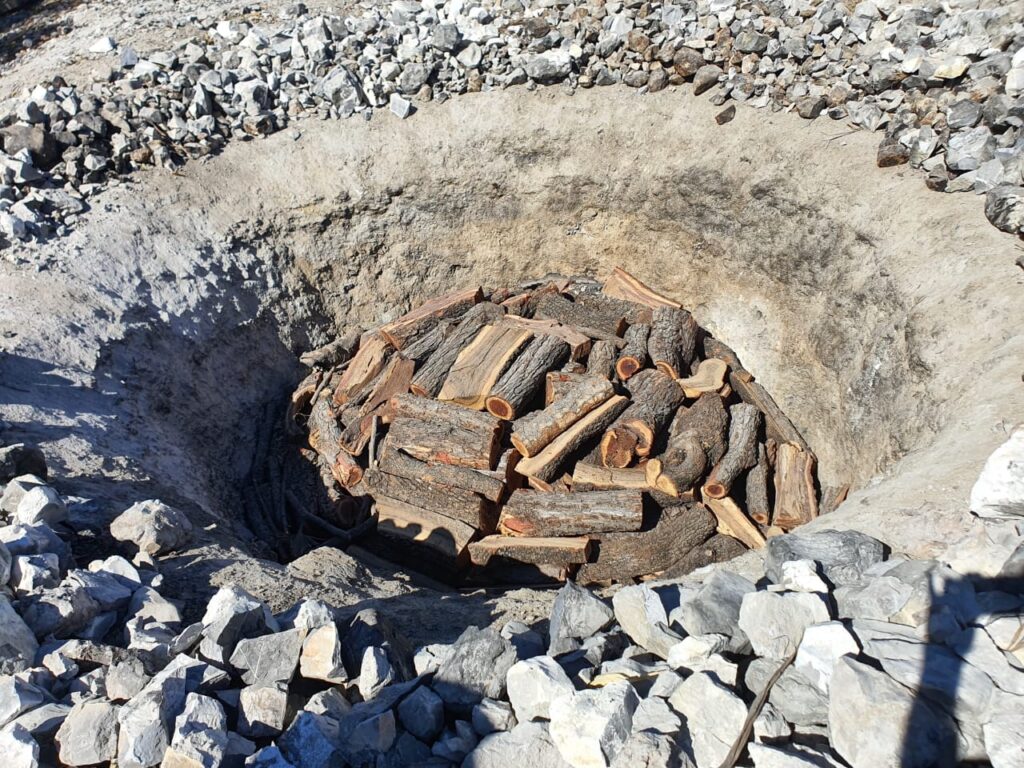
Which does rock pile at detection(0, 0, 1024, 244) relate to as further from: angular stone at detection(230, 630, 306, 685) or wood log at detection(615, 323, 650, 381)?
angular stone at detection(230, 630, 306, 685)

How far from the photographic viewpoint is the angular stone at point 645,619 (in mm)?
3447

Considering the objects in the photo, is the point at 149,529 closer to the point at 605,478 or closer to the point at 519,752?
the point at 519,752

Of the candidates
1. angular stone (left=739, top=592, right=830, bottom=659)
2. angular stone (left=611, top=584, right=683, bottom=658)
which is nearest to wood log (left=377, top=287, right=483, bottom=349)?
angular stone (left=611, top=584, right=683, bottom=658)

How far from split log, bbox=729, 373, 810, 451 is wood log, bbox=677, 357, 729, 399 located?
202 mm

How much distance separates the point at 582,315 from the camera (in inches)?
296

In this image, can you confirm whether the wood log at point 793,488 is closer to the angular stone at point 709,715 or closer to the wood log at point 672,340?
the wood log at point 672,340

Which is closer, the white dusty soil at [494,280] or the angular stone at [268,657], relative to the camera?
the angular stone at [268,657]

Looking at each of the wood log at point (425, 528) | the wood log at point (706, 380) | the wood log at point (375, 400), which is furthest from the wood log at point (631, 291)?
the wood log at point (425, 528)

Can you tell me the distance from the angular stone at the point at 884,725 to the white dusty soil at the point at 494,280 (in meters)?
1.34

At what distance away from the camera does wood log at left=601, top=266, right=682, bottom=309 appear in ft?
25.5

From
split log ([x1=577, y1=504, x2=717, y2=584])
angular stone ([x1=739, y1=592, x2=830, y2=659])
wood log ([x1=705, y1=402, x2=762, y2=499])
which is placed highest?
angular stone ([x1=739, y1=592, x2=830, y2=659])

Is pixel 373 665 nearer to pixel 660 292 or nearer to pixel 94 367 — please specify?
pixel 94 367

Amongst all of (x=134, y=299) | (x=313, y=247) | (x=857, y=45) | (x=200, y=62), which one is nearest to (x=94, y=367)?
(x=134, y=299)

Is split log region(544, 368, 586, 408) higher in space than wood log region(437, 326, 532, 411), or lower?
lower
